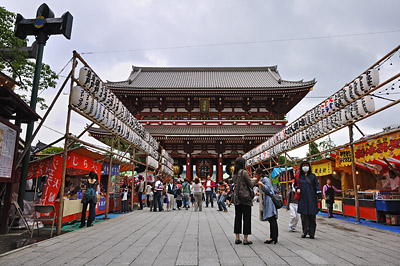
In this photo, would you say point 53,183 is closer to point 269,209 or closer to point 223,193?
point 269,209

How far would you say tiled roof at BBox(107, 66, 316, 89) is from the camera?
2456 cm

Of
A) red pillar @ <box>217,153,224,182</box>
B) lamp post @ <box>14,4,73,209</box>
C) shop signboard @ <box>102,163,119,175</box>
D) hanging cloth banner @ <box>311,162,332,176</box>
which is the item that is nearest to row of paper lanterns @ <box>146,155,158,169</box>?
shop signboard @ <box>102,163,119,175</box>

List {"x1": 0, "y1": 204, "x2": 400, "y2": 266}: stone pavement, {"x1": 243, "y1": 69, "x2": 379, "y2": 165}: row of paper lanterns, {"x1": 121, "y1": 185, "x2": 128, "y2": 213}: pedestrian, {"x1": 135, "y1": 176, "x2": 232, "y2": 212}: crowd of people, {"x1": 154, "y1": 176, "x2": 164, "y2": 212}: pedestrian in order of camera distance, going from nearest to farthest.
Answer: {"x1": 0, "y1": 204, "x2": 400, "y2": 266}: stone pavement < {"x1": 243, "y1": 69, "x2": 379, "y2": 165}: row of paper lanterns < {"x1": 154, "y1": 176, "x2": 164, "y2": 212}: pedestrian < {"x1": 121, "y1": 185, "x2": 128, "y2": 213}: pedestrian < {"x1": 135, "y1": 176, "x2": 232, "y2": 212}: crowd of people

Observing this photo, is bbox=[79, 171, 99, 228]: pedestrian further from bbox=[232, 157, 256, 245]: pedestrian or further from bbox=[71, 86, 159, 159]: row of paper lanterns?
bbox=[232, 157, 256, 245]: pedestrian

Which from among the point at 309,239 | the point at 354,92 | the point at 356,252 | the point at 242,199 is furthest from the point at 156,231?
the point at 354,92

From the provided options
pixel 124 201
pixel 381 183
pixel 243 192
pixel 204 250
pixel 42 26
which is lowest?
pixel 204 250

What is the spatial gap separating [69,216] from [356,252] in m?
7.30

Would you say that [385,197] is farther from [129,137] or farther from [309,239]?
[129,137]

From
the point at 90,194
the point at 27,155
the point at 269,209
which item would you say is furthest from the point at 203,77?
the point at 269,209

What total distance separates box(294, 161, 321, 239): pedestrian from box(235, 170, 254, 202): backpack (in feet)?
4.75

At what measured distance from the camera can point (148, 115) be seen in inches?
898

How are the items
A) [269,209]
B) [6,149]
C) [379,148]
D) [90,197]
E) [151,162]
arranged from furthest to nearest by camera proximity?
[151,162]
[379,148]
[90,197]
[6,149]
[269,209]

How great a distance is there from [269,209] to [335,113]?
5.10m

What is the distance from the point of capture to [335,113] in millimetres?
8484
